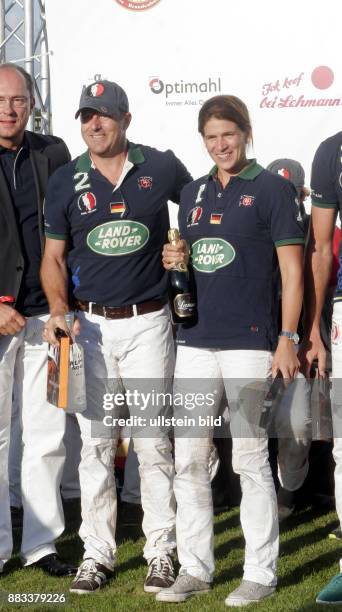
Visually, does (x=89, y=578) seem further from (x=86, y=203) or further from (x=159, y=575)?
(x=86, y=203)

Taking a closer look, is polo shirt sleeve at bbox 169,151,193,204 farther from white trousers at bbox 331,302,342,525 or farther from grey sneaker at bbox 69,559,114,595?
grey sneaker at bbox 69,559,114,595

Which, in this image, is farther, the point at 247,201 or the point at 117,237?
the point at 117,237

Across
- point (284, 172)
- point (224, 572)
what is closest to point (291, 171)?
point (284, 172)

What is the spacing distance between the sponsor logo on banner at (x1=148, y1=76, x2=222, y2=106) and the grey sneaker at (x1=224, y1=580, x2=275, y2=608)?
4.15 m

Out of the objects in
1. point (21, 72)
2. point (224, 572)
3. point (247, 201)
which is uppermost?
point (21, 72)

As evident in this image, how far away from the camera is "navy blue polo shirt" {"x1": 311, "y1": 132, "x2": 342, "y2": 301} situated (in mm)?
3934

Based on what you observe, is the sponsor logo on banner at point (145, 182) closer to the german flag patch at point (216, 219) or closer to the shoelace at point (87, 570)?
the german flag patch at point (216, 219)

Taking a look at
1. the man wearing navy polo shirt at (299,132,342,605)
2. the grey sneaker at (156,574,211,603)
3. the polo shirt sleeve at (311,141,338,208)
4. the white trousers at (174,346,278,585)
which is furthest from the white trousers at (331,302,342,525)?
the grey sneaker at (156,574,211,603)

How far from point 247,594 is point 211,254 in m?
1.42

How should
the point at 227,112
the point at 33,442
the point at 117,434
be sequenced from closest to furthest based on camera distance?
the point at 227,112
the point at 117,434
the point at 33,442

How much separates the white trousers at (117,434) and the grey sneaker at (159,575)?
0.04m

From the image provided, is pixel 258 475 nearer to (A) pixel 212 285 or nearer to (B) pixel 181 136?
(A) pixel 212 285

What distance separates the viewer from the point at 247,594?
3.96 metres

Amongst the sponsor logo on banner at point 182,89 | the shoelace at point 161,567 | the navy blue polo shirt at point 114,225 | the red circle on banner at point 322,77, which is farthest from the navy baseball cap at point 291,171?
the shoelace at point 161,567
